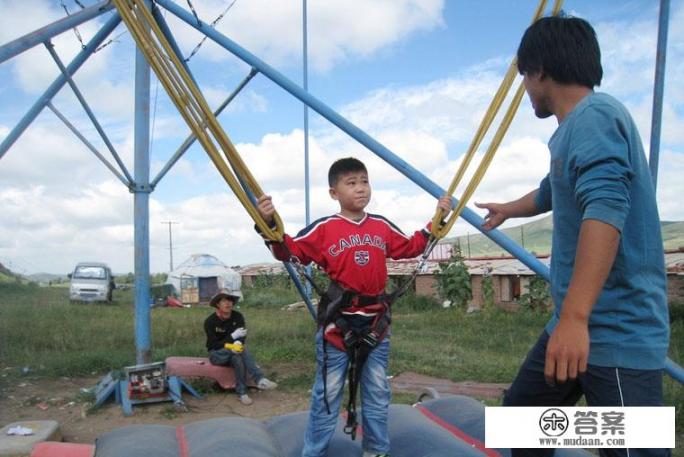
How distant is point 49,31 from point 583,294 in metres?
4.09

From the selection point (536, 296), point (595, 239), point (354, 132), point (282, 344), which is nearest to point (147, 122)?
point (354, 132)

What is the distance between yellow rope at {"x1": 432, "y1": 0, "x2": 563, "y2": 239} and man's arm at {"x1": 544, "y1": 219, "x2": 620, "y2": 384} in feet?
5.55

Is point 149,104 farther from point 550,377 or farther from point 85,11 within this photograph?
point 550,377

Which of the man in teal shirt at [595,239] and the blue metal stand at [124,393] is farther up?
the man in teal shirt at [595,239]

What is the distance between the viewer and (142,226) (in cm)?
520

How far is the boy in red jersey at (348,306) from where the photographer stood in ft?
9.14

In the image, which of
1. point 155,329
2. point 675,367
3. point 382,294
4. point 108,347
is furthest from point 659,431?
point 155,329

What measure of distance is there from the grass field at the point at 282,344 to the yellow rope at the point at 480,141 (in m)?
2.67

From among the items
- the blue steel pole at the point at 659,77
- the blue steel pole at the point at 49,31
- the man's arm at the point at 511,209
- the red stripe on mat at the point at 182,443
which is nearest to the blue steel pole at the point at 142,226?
the blue steel pole at the point at 49,31

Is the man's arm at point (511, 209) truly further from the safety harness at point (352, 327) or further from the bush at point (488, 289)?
the bush at point (488, 289)

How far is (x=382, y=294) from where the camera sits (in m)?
2.92

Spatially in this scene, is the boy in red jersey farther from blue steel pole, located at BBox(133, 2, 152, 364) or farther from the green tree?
the green tree

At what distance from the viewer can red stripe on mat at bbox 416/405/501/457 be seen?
291 centimetres

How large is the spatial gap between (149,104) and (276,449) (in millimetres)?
3201
